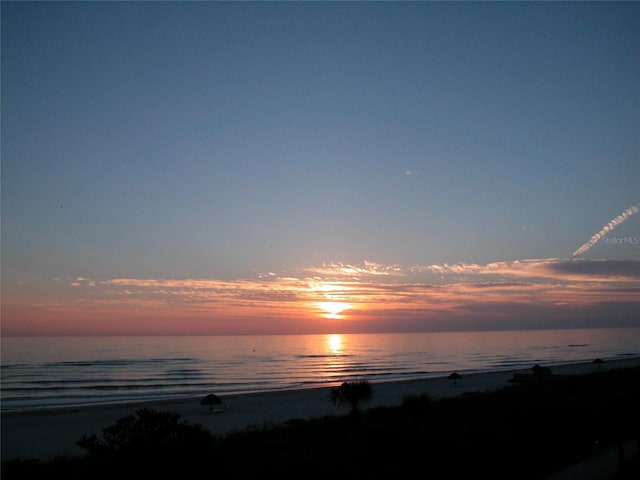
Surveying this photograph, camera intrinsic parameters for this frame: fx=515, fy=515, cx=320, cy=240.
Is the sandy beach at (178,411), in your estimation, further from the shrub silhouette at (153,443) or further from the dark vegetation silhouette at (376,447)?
the shrub silhouette at (153,443)

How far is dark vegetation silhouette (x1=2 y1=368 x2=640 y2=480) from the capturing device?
31.9 ft

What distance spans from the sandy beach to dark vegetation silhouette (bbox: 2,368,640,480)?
7.15 metres

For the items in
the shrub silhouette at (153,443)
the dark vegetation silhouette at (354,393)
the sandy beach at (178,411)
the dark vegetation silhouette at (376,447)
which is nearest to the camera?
the shrub silhouette at (153,443)

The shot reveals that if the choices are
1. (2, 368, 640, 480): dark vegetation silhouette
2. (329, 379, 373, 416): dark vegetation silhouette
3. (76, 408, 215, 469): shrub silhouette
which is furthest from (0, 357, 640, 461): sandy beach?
(76, 408, 215, 469): shrub silhouette

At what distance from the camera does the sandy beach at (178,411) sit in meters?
23.3

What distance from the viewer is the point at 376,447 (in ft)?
45.2

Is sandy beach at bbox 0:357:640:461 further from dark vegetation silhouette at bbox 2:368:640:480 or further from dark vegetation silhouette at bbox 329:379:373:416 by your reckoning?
dark vegetation silhouette at bbox 2:368:640:480

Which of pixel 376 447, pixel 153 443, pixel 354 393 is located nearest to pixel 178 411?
pixel 354 393

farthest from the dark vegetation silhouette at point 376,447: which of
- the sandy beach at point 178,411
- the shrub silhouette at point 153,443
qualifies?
the sandy beach at point 178,411

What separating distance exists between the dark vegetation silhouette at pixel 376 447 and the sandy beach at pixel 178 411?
282 inches

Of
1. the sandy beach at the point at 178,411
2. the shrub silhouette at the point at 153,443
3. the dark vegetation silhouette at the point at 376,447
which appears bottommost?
the sandy beach at the point at 178,411

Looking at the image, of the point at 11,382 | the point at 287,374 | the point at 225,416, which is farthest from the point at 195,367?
the point at 225,416

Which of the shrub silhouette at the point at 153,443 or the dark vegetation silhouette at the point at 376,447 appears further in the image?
the dark vegetation silhouette at the point at 376,447

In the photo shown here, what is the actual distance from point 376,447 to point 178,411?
2243 centimetres
